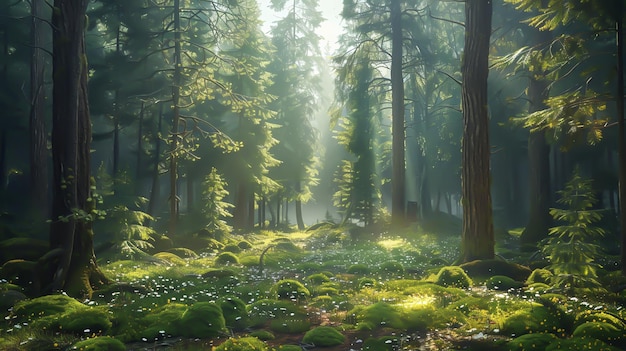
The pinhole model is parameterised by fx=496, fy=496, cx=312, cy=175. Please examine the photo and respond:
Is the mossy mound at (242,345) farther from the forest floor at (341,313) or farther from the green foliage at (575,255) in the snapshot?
the green foliage at (575,255)

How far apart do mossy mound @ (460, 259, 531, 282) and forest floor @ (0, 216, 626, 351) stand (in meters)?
0.03

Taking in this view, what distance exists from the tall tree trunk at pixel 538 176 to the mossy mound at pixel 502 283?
8.66 metres

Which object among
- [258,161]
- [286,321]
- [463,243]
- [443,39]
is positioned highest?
[443,39]

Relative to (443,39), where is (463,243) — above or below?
below

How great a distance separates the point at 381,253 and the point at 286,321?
1109cm

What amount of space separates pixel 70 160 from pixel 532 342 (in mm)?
9706

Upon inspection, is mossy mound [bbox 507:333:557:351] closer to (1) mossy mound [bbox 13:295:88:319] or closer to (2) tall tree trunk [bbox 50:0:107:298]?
(1) mossy mound [bbox 13:295:88:319]

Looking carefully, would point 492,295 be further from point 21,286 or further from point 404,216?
point 404,216

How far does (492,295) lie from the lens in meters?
10.1

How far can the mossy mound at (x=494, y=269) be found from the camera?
12602 millimetres

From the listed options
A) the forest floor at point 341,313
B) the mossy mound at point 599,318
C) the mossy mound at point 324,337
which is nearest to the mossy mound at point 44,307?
the forest floor at point 341,313

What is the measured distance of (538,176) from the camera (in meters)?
19.9

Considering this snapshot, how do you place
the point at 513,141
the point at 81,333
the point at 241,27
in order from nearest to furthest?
the point at 81,333
the point at 241,27
the point at 513,141

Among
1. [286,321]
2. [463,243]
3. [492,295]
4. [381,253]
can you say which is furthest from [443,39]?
[286,321]
